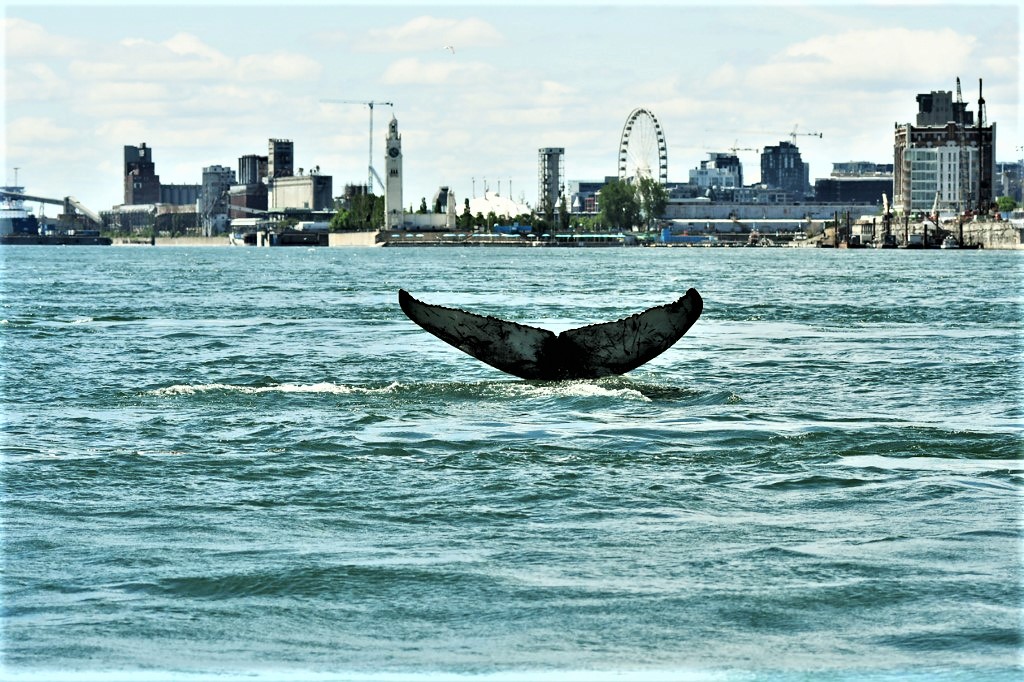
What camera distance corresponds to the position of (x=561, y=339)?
2422 centimetres

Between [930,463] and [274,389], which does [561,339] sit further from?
[930,463]

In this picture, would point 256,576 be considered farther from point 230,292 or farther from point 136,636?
point 230,292

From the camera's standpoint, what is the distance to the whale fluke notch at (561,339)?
23.0 meters

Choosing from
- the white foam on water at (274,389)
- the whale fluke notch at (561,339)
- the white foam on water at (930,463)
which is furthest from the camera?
the white foam on water at (274,389)

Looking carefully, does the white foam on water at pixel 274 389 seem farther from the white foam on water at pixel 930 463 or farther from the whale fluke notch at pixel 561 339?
the white foam on water at pixel 930 463

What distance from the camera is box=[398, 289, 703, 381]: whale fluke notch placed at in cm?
2302

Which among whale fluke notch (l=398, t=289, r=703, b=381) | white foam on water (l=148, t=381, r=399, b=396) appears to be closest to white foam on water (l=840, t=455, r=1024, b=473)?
whale fluke notch (l=398, t=289, r=703, b=381)

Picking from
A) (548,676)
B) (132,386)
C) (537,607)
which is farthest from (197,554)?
(132,386)

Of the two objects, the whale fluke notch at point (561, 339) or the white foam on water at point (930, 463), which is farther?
the whale fluke notch at point (561, 339)

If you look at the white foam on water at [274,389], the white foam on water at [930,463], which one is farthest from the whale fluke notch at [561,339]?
the white foam on water at [930,463]

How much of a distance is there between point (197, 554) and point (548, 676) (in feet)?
14.0

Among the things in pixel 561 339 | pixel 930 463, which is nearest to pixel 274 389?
pixel 561 339

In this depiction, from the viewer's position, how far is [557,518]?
1409cm

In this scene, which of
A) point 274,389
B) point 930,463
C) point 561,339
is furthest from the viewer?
point 274,389
